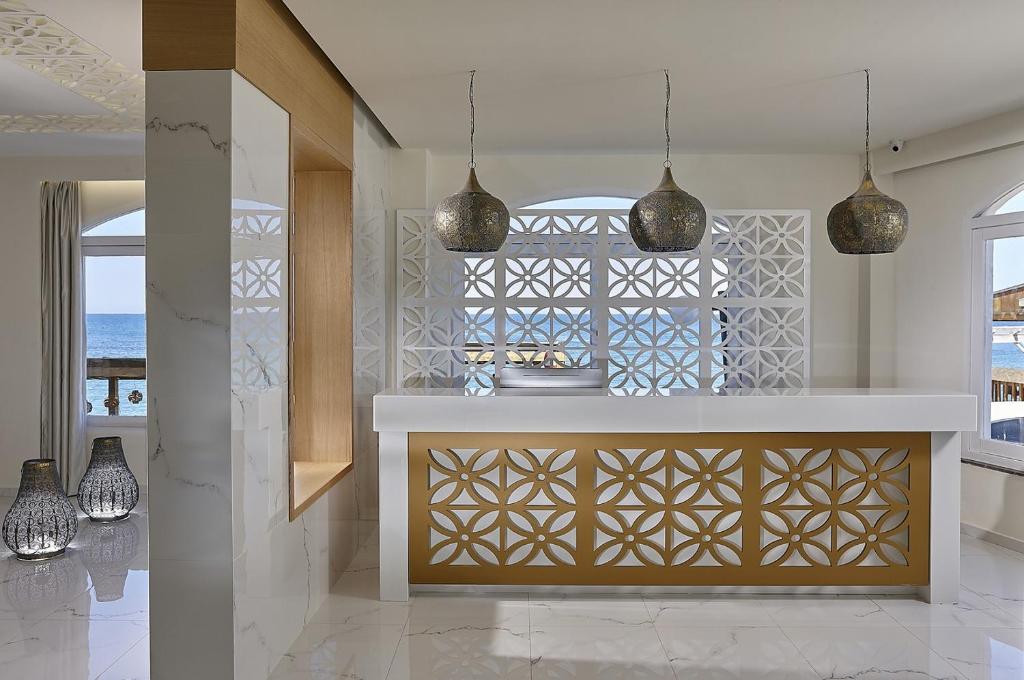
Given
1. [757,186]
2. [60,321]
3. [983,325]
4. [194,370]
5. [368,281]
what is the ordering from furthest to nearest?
[60,321] → [757,186] → [983,325] → [368,281] → [194,370]

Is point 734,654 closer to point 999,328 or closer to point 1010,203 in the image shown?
point 999,328

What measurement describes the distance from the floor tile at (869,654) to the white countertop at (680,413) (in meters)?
0.92

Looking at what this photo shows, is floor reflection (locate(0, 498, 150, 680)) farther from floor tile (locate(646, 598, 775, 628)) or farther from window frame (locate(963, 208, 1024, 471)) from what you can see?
window frame (locate(963, 208, 1024, 471))

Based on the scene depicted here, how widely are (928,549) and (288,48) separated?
382 cm

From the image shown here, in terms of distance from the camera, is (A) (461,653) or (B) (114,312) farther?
(B) (114,312)

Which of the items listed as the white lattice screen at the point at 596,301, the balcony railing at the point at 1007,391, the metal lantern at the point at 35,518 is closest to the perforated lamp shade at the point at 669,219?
the white lattice screen at the point at 596,301

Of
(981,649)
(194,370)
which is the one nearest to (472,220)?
(194,370)

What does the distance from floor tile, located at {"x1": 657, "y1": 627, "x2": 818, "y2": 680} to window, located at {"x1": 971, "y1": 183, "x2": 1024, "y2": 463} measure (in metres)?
2.57

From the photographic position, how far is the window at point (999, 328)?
495cm

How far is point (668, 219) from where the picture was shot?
375cm

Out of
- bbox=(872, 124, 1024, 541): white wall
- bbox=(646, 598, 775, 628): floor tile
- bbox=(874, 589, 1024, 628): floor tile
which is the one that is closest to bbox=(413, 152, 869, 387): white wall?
bbox=(872, 124, 1024, 541): white wall

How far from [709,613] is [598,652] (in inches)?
28.6

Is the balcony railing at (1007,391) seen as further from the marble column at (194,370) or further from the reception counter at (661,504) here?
the marble column at (194,370)

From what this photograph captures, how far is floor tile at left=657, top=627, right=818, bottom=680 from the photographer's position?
3.11 metres
